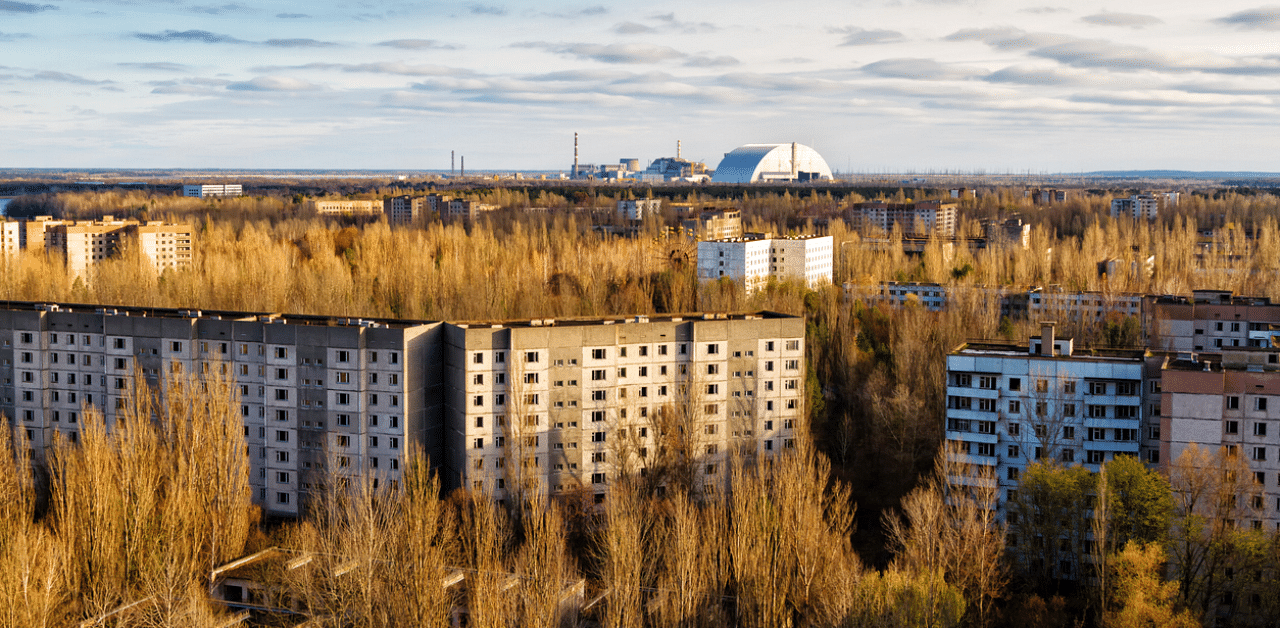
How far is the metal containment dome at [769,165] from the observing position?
5118 inches

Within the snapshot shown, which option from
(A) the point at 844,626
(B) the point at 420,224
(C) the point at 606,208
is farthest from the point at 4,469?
(C) the point at 606,208

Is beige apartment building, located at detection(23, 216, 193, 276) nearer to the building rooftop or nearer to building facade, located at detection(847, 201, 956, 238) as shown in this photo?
the building rooftop

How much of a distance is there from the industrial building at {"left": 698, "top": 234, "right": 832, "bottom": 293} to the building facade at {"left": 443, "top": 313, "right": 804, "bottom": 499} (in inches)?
630

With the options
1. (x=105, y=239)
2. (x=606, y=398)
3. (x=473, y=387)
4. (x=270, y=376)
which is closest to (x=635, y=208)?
(x=105, y=239)

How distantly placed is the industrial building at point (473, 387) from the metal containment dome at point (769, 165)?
362 feet

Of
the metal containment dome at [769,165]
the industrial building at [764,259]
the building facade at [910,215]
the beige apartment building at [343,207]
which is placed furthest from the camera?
the metal containment dome at [769,165]

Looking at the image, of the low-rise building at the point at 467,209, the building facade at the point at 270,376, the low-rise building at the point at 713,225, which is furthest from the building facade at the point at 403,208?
the building facade at the point at 270,376

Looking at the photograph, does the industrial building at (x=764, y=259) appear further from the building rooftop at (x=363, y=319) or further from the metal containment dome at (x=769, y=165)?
the metal containment dome at (x=769, y=165)

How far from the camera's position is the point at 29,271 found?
3353 centimetres

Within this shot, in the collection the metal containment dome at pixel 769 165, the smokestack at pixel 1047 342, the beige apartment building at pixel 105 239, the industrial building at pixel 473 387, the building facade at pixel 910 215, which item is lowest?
the industrial building at pixel 473 387

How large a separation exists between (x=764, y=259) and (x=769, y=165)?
9430cm

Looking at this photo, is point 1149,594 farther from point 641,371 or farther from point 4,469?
point 4,469

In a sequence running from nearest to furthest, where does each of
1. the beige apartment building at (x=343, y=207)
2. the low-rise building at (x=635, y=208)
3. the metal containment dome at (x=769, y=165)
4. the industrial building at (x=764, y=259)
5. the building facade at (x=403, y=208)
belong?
1. the industrial building at (x=764, y=259)
2. the low-rise building at (x=635, y=208)
3. the building facade at (x=403, y=208)
4. the beige apartment building at (x=343, y=207)
5. the metal containment dome at (x=769, y=165)

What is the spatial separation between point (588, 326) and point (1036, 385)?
21.4 feet
